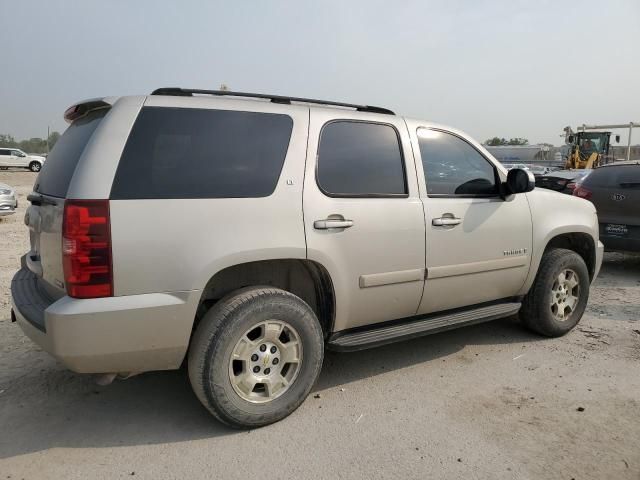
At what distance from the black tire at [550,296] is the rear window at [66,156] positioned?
3.63 metres

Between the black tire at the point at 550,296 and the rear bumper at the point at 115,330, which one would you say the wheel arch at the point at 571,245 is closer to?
the black tire at the point at 550,296

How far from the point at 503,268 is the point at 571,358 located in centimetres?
93

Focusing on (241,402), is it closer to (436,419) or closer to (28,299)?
(436,419)

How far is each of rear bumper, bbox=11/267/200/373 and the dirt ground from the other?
0.51 metres

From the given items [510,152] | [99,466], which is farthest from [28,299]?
[510,152]

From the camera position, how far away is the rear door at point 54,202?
8.81 ft

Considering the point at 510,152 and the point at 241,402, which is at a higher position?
the point at 510,152

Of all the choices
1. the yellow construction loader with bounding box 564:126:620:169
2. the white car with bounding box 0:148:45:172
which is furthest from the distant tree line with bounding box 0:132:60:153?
the yellow construction loader with bounding box 564:126:620:169

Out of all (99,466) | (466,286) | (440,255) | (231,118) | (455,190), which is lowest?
(99,466)

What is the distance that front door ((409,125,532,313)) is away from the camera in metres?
3.66

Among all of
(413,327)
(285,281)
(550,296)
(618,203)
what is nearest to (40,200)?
(285,281)

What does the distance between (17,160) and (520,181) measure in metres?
40.9

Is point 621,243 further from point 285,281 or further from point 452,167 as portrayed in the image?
point 285,281

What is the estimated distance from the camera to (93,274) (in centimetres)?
253
